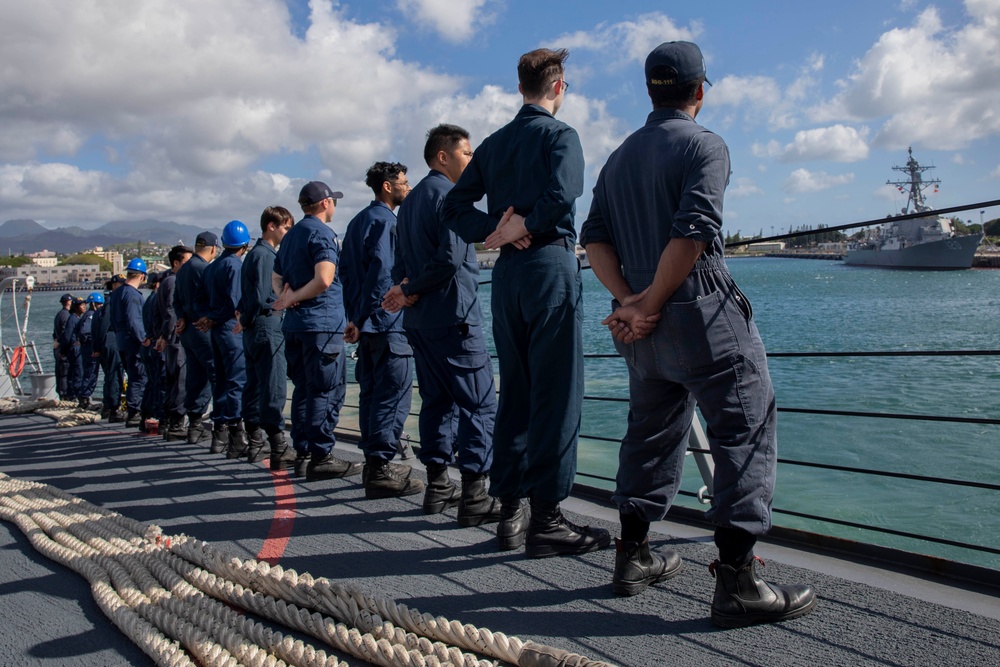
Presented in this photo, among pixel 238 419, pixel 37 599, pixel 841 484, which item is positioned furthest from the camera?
pixel 841 484

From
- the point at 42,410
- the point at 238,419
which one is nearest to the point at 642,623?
the point at 238,419

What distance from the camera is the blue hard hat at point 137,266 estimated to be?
9.46m

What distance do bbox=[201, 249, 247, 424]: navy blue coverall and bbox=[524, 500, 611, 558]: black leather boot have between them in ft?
13.0

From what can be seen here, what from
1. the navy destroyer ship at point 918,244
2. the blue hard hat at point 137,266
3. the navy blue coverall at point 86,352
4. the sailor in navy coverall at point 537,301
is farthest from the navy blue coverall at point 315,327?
the navy destroyer ship at point 918,244

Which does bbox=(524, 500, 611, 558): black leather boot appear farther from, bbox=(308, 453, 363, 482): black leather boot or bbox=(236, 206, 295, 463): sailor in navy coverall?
bbox=(236, 206, 295, 463): sailor in navy coverall

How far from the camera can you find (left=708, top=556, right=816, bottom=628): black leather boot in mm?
2482

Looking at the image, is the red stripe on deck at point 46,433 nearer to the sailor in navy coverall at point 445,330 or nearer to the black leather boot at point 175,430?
the black leather boot at point 175,430

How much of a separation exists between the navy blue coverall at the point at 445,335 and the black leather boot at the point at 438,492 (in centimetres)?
5

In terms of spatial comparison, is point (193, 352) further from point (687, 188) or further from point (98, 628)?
point (687, 188)

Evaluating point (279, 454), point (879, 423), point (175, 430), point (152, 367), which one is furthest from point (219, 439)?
point (879, 423)

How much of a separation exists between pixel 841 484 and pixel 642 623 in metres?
14.1

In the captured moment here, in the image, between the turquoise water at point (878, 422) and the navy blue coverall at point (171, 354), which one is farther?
the turquoise water at point (878, 422)

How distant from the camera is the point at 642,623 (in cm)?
259

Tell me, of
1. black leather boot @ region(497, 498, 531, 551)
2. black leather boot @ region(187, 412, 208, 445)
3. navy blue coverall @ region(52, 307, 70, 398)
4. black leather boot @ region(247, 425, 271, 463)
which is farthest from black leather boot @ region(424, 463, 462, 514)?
navy blue coverall @ region(52, 307, 70, 398)
